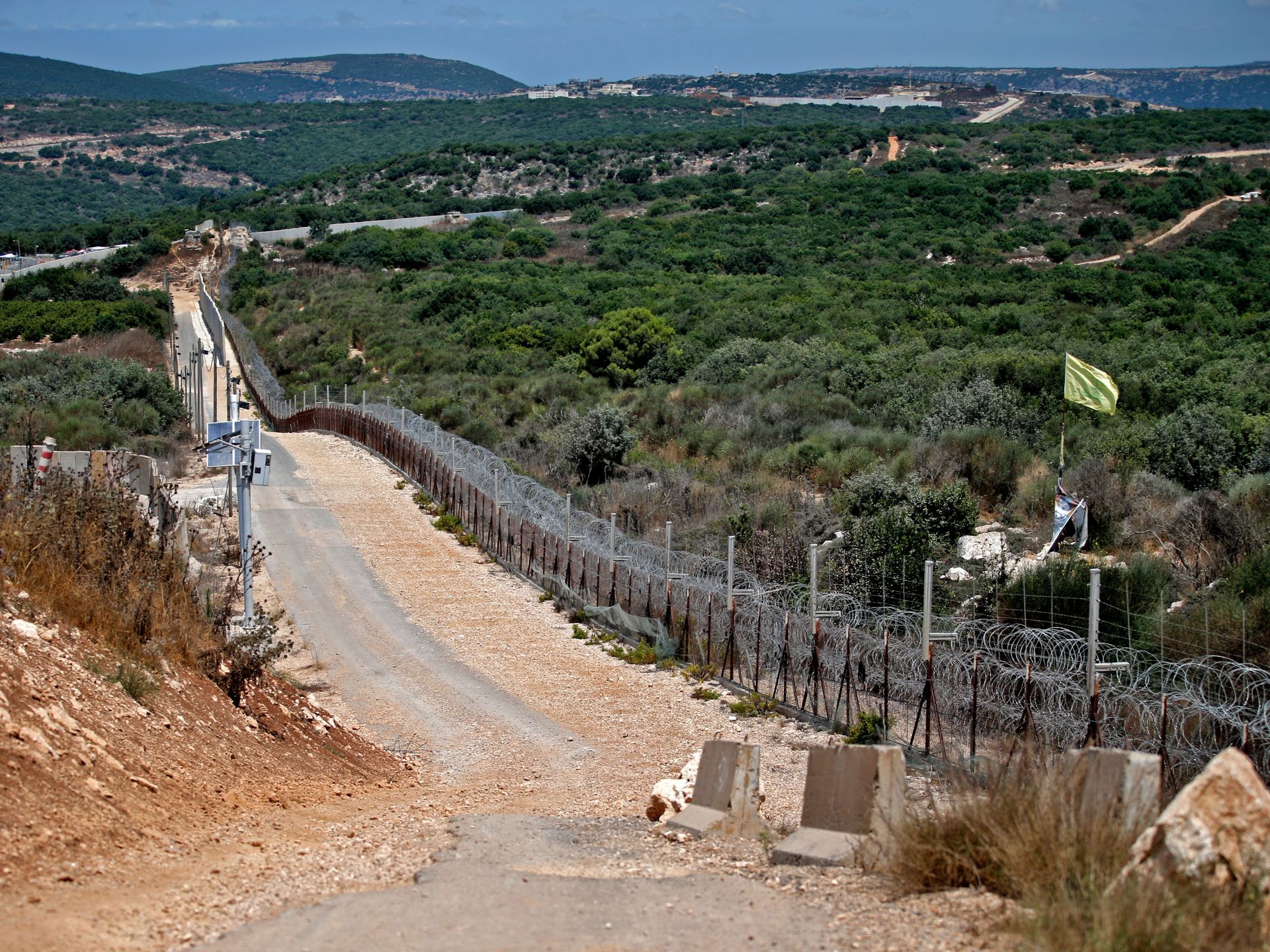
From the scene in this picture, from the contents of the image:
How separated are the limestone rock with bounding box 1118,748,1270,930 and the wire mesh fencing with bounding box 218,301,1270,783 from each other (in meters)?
1.44

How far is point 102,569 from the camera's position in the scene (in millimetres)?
10242

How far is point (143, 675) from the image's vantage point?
918 cm

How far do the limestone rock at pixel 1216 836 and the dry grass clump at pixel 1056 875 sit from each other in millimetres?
101

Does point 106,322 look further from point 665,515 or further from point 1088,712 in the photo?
point 1088,712

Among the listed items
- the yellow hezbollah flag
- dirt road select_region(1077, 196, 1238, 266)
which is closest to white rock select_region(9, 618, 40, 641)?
the yellow hezbollah flag

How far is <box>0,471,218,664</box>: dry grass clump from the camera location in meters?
9.59

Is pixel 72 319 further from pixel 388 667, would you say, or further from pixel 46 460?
pixel 46 460

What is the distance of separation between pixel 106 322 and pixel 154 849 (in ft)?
187

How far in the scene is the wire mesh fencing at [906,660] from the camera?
9680 millimetres

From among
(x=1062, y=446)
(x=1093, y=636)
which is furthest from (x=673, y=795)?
(x=1062, y=446)

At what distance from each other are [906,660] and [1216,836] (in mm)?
6506

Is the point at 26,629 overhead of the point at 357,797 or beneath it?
overhead

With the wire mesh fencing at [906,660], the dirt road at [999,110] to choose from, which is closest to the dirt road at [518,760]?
the wire mesh fencing at [906,660]

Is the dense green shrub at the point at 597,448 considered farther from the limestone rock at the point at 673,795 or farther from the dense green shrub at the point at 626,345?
the limestone rock at the point at 673,795
